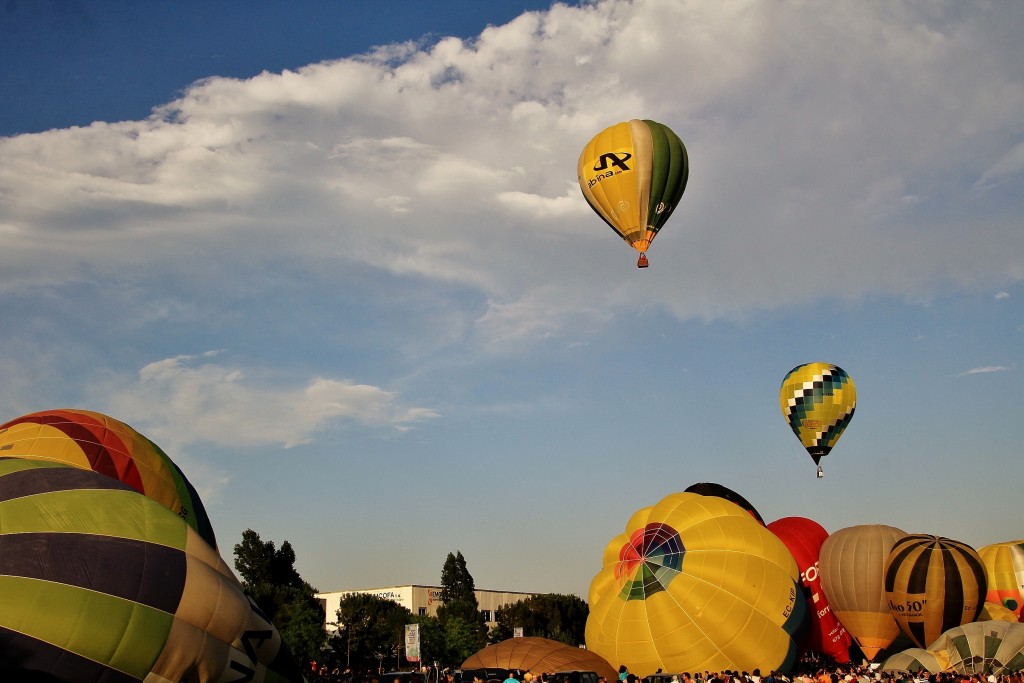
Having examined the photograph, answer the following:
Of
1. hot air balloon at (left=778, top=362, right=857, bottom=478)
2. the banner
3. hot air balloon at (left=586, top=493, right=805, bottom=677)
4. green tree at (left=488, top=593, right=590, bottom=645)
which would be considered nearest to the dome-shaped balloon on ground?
hot air balloon at (left=586, top=493, right=805, bottom=677)

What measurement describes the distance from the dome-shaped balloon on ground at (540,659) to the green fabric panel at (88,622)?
15.9 metres

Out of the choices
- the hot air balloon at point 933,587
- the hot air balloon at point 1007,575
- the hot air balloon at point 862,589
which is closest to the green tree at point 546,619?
the hot air balloon at point 1007,575

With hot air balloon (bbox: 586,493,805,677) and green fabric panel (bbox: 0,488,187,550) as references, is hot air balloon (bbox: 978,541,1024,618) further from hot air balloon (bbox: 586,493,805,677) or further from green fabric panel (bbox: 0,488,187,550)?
green fabric panel (bbox: 0,488,187,550)

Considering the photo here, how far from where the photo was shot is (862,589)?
34531 millimetres

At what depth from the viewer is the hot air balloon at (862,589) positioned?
34594 mm

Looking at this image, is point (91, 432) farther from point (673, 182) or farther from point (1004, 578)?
point (1004, 578)

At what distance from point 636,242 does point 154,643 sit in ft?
72.0

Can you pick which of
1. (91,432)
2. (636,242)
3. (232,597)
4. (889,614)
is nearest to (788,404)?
(889,614)

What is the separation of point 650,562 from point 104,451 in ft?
48.2

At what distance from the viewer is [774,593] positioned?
2747cm

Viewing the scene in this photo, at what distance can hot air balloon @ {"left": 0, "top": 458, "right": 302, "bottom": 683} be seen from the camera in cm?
1212

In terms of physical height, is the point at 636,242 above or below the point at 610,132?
below

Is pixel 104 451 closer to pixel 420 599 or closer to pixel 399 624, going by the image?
pixel 399 624

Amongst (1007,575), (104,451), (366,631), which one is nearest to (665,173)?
(104,451)
